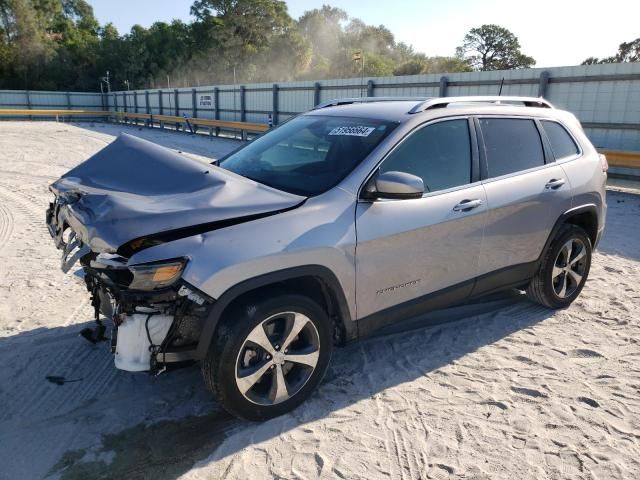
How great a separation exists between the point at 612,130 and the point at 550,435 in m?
10.7

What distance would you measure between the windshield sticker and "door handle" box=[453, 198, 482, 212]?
0.80m

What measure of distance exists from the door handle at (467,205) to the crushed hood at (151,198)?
1.19 m

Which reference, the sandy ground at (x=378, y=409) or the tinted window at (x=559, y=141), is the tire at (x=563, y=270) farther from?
the tinted window at (x=559, y=141)

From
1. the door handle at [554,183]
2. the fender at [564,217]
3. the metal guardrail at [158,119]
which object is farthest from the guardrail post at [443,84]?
the door handle at [554,183]

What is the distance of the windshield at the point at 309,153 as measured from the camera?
3291 mm

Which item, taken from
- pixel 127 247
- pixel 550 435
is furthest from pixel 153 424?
pixel 550 435

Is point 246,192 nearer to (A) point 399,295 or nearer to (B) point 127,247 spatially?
(B) point 127,247

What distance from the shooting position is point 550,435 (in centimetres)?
293

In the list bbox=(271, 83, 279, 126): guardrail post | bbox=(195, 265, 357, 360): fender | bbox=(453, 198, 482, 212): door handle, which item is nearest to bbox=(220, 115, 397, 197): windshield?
bbox=(195, 265, 357, 360): fender

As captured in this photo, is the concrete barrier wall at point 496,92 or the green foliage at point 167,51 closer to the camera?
the concrete barrier wall at point 496,92

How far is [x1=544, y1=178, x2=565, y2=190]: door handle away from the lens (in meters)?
4.16

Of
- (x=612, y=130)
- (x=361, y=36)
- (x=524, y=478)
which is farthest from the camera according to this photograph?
(x=361, y=36)

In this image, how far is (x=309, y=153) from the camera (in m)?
3.68

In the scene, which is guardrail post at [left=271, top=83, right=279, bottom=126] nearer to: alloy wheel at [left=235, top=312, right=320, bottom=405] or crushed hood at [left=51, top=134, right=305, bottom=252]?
crushed hood at [left=51, top=134, right=305, bottom=252]
